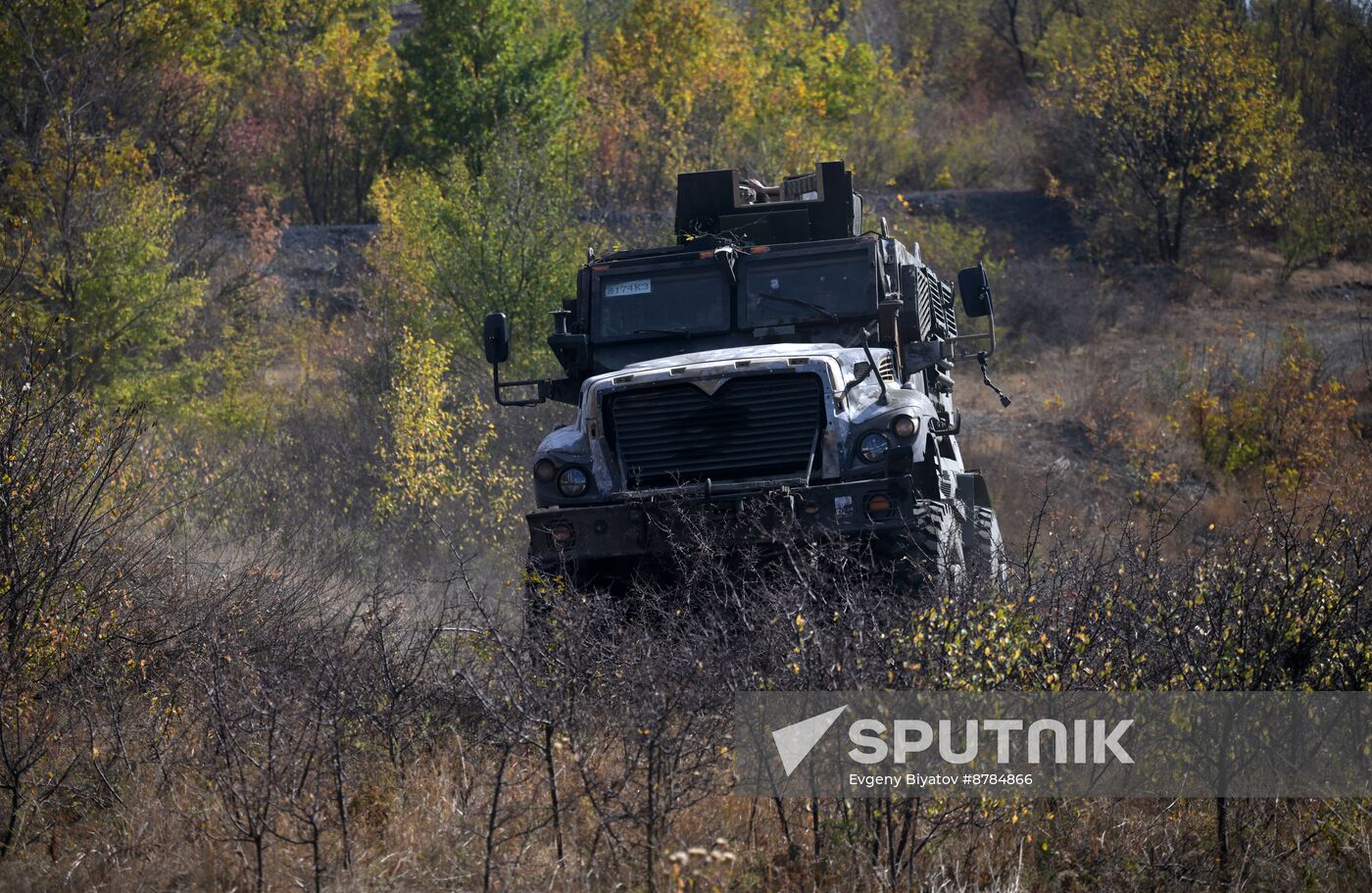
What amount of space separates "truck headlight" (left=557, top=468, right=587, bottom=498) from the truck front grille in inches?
9.1

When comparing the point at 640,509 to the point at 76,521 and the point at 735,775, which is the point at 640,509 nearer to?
the point at 735,775

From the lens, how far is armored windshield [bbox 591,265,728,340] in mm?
9062

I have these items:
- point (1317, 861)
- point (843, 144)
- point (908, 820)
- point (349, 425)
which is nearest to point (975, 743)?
point (908, 820)

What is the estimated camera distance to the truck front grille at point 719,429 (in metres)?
7.63

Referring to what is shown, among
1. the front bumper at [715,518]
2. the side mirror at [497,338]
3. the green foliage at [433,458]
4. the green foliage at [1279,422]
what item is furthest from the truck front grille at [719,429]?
the green foliage at [1279,422]

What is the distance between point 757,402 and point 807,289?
1.52m

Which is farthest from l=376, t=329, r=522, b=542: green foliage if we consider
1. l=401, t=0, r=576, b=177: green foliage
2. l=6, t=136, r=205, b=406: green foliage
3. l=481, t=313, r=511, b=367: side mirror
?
l=401, t=0, r=576, b=177: green foliage

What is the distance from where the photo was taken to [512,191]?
19.4 meters

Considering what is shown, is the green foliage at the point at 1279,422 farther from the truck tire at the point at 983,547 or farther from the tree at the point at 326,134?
the tree at the point at 326,134

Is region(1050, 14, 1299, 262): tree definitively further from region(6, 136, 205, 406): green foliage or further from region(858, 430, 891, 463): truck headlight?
region(858, 430, 891, 463): truck headlight

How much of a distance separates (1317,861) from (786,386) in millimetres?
3438

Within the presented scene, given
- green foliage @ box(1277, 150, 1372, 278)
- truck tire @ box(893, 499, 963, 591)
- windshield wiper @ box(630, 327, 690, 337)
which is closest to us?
truck tire @ box(893, 499, 963, 591)

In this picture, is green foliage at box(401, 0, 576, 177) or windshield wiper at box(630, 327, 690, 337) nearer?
windshield wiper at box(630, 327, 690, 337)

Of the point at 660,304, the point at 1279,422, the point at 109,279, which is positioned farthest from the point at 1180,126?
the point at 660,304
